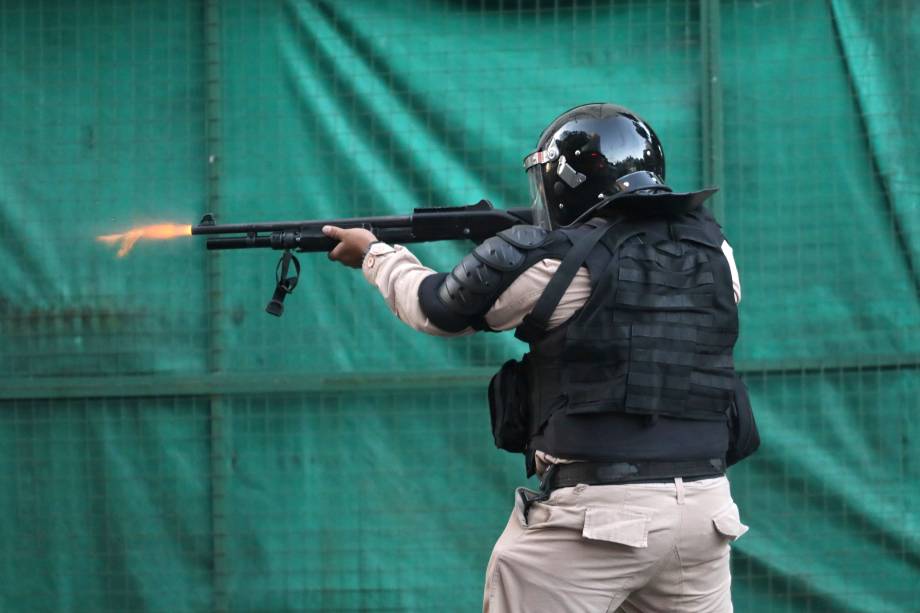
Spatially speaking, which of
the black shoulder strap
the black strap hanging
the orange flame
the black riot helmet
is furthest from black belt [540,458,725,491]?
the orange flame

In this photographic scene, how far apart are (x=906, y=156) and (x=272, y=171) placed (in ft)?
8.35

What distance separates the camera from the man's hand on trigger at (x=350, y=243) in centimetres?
365

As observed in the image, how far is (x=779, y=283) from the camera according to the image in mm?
4848

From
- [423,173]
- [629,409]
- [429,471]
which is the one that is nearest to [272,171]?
[423,173]

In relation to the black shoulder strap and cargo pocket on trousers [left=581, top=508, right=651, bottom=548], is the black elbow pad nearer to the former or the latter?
the black shoulder strap

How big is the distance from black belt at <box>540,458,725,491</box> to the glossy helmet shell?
0.68m

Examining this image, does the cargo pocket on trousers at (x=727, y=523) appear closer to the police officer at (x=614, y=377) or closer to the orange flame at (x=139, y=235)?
the police officer at (x=614, y=377)

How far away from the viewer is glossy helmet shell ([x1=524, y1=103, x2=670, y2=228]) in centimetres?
327

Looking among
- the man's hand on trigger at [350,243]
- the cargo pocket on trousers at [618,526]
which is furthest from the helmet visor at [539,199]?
the cargo pocket on trousers at [618,526]

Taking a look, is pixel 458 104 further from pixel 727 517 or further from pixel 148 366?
pixel 727 517

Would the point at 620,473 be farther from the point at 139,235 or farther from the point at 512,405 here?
the point at 139,235

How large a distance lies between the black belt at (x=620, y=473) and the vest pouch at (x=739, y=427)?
0.17m

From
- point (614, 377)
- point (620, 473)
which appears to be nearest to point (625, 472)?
point (620, 473)

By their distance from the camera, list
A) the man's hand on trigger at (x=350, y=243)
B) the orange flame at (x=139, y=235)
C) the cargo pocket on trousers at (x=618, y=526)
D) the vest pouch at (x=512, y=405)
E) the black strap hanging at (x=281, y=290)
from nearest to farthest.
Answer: the cargo pocket on trousers at (x=618, y=526)
the vest pouch at (x=512, y=405)
the man's hand on trigger at (x=350, y=243)
the black strap hanging at (x=281, y=290)
the orange flame at (x=139, y=235)
